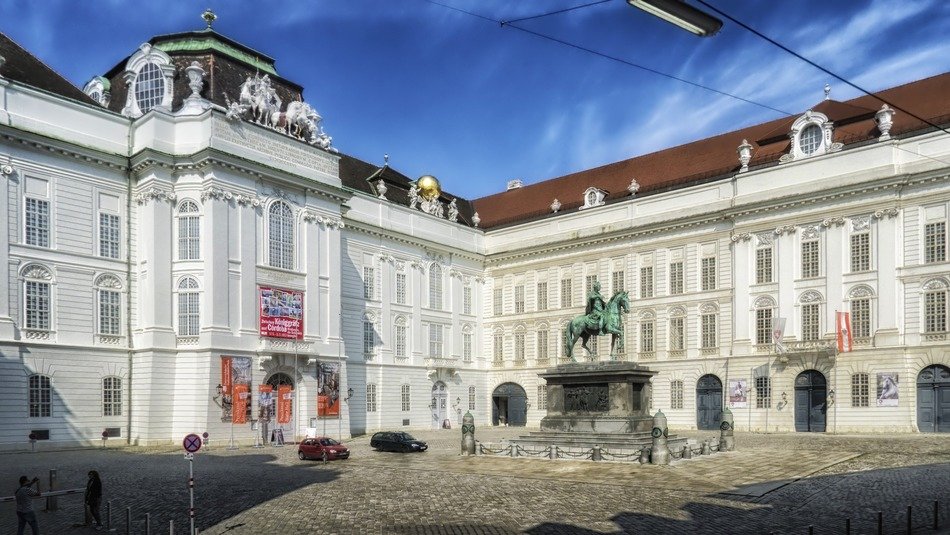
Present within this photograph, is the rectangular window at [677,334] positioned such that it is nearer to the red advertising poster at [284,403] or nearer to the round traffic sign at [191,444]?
the red advertising poster at [284,403]

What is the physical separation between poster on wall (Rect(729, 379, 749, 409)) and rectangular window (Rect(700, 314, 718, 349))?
3125mm

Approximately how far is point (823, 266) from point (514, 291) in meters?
24.5

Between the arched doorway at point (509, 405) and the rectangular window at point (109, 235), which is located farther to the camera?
the arched doorway at point (509, 405)

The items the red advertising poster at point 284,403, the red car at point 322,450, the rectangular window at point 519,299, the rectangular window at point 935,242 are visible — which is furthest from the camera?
the rectangular window at point 519,299

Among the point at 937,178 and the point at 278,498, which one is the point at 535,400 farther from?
the point at 278,498

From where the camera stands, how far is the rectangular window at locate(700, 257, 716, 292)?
181ft

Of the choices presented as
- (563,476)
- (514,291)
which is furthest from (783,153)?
(563,476)

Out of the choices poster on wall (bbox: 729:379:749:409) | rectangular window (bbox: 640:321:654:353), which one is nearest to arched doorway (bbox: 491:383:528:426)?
rectangular window (bbox: 640:321:654:353)

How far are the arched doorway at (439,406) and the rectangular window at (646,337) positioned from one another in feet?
50.1

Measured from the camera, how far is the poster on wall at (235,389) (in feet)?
136

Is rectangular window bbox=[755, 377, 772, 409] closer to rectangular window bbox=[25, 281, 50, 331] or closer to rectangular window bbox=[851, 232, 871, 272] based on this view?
rectangular window bbox=[851, 232, 871, 272]

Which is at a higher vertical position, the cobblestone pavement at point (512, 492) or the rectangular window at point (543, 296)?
the rectangular window at point (543, 296)

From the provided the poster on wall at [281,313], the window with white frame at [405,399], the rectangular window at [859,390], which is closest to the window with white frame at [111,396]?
the poster on wall at [281,313]

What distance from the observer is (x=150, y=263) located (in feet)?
137
